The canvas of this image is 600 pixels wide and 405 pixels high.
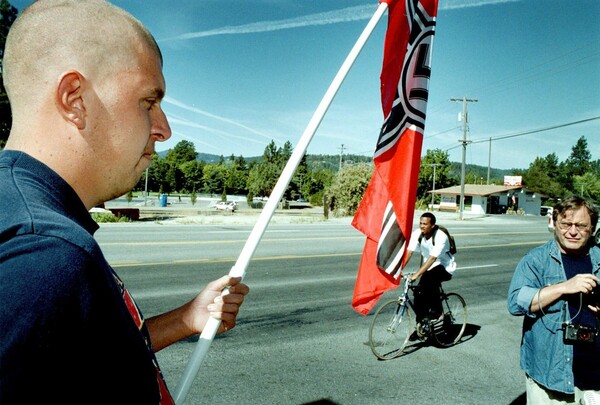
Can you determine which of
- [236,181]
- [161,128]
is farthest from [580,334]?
[236,181]

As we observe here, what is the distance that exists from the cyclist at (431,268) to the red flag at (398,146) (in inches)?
143

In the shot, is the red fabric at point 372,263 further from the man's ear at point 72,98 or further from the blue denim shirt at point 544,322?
the man's ear at point 72,98

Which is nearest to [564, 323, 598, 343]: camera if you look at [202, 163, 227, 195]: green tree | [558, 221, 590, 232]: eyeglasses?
[558, 221, 590, 232]: eyeglasses

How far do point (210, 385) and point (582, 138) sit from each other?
140 metres

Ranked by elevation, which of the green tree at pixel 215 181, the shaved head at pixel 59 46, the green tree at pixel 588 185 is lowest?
the shaved head at pixel 59 46

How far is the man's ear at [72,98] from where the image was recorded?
3.22 ft

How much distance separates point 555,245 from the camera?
3.31 meters

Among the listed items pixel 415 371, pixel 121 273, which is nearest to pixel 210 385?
pixel 415 371

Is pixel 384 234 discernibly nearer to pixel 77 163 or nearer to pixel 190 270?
pixel 77 163

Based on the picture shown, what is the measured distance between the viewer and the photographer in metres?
2.92

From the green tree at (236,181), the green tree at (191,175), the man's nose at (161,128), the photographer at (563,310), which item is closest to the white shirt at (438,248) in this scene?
the photographer at (563,310)

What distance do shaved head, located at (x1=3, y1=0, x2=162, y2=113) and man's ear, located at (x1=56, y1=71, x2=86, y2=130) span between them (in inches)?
0.7

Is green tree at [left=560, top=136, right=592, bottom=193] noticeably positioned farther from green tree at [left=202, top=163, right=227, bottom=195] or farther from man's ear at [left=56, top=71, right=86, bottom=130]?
man's ear at [left=56, top=71, right=86, bottom=130]

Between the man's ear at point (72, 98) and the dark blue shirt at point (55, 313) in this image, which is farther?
the man's ear at point (72, 98)
